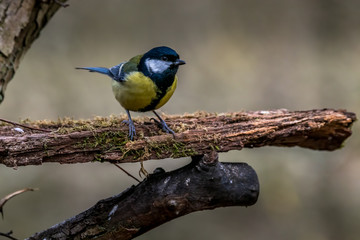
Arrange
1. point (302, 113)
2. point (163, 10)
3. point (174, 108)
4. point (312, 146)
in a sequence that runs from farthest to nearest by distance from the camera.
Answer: point (163, 10)
point (174, 108)
point (312, 146)
point (302, 113)

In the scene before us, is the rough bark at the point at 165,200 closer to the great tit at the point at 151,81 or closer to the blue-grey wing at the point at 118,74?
the great tit at the point at 151,81

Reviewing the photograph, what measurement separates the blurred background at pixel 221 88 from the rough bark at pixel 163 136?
1.62 metres

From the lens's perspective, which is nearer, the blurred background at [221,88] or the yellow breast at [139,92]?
the yellow breast at [139,92]

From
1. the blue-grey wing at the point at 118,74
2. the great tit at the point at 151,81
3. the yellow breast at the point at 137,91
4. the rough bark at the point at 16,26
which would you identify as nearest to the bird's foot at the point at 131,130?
the great tit at the point at 151,81

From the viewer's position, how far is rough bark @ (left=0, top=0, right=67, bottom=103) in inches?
92.0

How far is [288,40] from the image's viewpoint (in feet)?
14.2

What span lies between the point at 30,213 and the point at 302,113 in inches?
100

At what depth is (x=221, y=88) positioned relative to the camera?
4.11 meters

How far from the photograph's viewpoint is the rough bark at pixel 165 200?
65.8 inches

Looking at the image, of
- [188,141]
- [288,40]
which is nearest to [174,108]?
[288,40]

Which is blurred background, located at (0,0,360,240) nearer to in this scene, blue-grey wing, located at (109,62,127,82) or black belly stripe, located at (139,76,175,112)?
blue-grey wing, located at (109,62,127,82)

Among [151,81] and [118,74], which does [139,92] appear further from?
[118,74]

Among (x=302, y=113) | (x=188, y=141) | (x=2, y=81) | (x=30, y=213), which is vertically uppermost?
(x=302, y=113)

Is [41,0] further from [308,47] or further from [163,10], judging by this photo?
[308,47]
